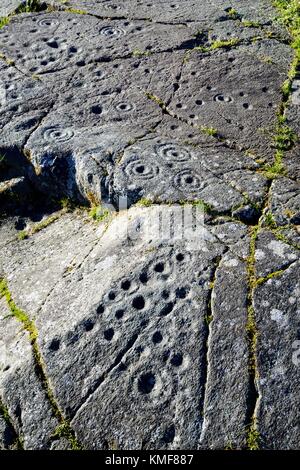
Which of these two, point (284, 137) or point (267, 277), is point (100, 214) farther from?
point (284, 137)

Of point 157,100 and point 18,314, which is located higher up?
point 157,100

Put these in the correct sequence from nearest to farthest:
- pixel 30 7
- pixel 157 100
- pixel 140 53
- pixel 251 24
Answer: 1. pixel 157 100
2. pixel 140 53
3. pixel 251 24
4. pixel 30 7

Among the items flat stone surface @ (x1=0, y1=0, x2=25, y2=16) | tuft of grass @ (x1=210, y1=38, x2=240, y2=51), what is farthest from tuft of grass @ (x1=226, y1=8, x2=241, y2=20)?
flat stone surface @ (x1=0, y1=0, x2=25, y2=16)

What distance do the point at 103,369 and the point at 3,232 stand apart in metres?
1.60

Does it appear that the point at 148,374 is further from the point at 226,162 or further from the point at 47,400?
the point at 226,162

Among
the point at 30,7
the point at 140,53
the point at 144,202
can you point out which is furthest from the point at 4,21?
the point at 144,202

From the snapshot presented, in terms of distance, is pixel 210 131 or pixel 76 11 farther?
pixel 76 11

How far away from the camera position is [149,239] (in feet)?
11.5

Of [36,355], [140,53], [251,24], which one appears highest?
[251,24]

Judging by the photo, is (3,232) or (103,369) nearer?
(103,369)

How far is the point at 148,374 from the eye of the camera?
3008 millimetres

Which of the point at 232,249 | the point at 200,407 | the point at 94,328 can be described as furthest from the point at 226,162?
the point at 200,407

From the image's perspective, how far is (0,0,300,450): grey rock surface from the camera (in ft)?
9.60
